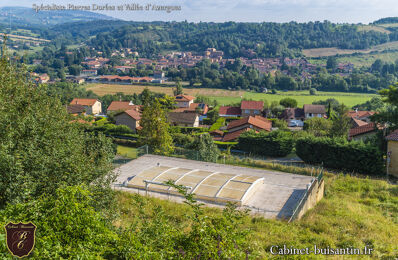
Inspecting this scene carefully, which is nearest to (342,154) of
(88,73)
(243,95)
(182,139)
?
(182,139)

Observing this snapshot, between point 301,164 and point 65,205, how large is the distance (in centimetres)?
3203

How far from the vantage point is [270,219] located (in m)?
16.2

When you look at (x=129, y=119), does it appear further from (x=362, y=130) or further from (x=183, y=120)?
(x=362, y=130)

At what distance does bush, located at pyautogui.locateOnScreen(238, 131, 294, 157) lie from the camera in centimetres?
3925

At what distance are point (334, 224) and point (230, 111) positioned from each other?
58.2m

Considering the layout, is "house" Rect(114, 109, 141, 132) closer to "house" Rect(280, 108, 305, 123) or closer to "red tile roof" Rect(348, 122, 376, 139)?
"house" Rect(280, 108, 305, 123)

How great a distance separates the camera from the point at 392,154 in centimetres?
3027

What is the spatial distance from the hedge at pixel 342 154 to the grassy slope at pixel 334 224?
10154 mm

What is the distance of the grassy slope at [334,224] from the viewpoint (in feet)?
40.2

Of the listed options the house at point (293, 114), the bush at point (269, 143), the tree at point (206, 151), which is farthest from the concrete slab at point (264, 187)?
the house at point (293, 114)

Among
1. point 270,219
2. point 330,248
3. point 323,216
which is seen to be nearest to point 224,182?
point 270,219

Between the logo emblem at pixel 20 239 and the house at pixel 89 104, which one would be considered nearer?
the logo emblem at pixel 20 239

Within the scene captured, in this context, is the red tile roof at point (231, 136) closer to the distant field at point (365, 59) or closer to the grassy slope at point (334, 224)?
the grassy slope at point (334, 224)

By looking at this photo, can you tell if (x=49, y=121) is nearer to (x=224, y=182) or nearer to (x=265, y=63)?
(x=224, y=182)
